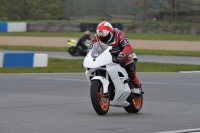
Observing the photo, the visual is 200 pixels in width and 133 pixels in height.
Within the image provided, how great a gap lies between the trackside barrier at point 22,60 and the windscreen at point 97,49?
34.8 ft

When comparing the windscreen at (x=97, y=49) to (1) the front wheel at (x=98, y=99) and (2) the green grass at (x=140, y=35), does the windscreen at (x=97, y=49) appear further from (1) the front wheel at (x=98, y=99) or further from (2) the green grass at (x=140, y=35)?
(2) the green grass at (x=140, y=35)

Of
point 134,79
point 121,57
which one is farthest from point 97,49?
point 134,79

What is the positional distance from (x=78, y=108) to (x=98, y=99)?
1.27 m

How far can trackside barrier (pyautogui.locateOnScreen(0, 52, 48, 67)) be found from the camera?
19312mm

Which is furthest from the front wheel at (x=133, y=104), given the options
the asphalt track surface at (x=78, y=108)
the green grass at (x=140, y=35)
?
the green grass at (x=140, y=35)

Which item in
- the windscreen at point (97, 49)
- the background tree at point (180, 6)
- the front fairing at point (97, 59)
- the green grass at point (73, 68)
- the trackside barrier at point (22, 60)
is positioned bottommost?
the background tree at point (180, 6)

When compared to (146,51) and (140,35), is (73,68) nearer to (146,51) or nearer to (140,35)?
(146,51)

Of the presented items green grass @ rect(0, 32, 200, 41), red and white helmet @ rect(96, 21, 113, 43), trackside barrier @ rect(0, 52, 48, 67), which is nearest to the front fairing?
red and white helmet @ rect(96, 21, 113, 43)

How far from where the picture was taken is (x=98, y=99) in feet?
28.3

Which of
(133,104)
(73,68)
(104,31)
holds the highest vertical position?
(104,31)

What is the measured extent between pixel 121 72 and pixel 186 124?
136 cm

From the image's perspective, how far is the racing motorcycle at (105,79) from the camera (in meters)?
8.62

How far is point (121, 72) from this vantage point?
898cm

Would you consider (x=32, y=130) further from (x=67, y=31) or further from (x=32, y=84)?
(x=67, y=31)
